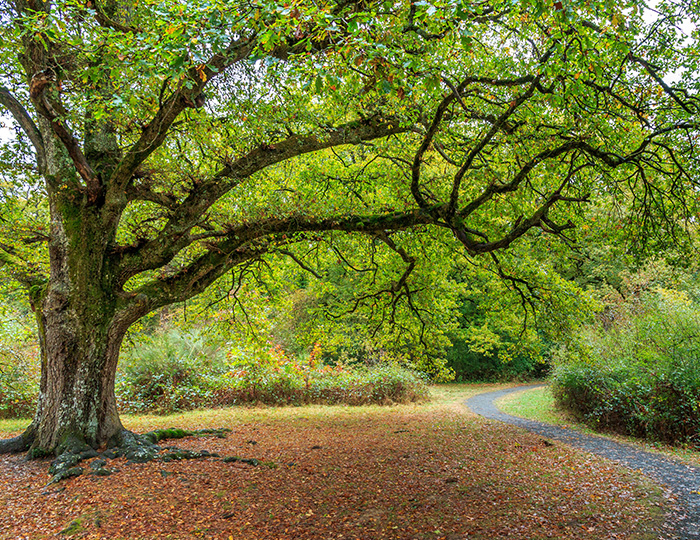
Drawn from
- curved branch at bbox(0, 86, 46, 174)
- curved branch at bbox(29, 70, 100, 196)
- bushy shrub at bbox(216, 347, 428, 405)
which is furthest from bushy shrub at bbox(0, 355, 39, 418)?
curved branch at bbox(29, 70, 100, 196)

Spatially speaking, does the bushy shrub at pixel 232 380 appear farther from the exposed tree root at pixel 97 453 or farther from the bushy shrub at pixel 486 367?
the bushy shrub at pixel 486 367

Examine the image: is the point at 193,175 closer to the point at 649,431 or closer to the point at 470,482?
the point at 470,482

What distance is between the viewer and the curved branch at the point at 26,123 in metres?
5.81

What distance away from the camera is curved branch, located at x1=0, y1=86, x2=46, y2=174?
5.81 m

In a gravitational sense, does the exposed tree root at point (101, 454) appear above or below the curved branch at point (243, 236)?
below

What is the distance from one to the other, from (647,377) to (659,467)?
9.22 feet

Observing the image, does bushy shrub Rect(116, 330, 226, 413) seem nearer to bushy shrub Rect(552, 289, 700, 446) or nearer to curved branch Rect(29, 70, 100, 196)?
curved branch Rect(29, 70, 100, 196)

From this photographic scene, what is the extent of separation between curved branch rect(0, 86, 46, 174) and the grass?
38.9 ft

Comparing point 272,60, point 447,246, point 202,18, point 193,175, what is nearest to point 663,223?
point 447,246

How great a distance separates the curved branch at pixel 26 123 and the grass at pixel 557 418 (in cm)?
1186

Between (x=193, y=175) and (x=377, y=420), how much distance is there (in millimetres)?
8384

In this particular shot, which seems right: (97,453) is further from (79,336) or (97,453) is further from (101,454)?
(79,336)

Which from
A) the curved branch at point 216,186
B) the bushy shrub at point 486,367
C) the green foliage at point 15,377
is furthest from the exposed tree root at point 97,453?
the bushy shrub at point 486,367

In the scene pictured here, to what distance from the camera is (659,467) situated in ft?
21.5
